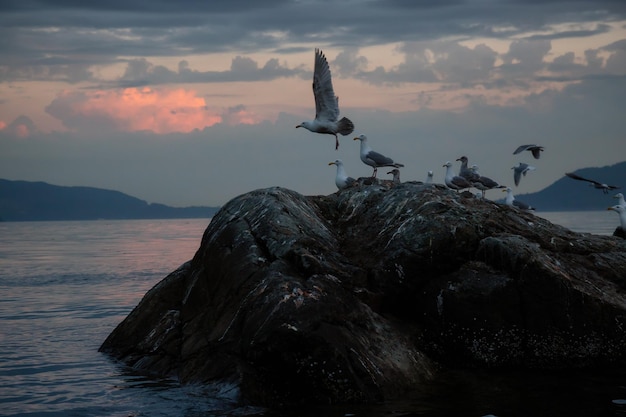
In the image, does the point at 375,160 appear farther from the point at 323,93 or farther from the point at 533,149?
Answer: the point at 533,149

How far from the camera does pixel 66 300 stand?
25.3m

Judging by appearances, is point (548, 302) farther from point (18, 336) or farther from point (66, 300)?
point (66, 300)

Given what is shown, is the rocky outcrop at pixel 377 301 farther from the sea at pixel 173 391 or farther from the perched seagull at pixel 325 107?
the perched seagull at pixel 325 107

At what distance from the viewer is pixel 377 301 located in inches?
527

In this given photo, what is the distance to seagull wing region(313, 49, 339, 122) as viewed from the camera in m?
19.9

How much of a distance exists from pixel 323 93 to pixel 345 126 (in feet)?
4.23

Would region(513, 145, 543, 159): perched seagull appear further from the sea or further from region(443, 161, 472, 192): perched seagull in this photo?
the sea

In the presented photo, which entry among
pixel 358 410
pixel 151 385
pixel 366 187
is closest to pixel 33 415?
pixel 151 385

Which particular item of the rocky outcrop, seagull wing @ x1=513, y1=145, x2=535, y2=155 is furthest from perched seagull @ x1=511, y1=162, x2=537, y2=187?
the rocky outcrop

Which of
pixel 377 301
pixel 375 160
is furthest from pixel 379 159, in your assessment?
pixel 377 301

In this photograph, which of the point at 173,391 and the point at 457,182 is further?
the point at 457,182

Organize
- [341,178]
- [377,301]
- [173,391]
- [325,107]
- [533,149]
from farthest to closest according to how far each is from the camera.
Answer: [533,149] → [325,107] → [341,178] → [377,301] → [173,391]

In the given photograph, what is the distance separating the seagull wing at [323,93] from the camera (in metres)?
19.9

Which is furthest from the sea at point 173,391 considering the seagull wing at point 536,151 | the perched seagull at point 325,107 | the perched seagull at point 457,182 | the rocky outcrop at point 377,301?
the seagull wing at point 536,151
